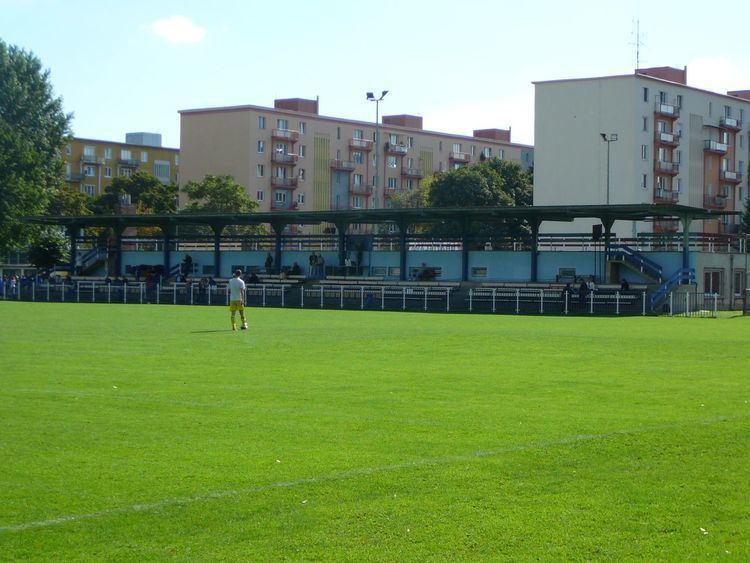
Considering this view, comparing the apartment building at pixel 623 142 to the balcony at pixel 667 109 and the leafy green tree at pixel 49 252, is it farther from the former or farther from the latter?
the leafy green tree at pixel 49 252

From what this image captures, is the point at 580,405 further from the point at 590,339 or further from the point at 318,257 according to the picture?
the point at 318,257

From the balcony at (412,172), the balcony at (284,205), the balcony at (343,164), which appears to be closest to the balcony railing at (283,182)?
the balcony at (284,205)

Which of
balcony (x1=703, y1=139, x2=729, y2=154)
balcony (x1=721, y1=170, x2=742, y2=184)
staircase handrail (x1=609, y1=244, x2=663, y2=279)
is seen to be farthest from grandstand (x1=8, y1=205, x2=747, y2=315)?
balcony (x1=721, y1=170, x2=742, y2=184)

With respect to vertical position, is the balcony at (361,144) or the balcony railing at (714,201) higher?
the balcony at (361,144)

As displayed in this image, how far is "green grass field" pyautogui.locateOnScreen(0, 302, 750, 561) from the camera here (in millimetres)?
7910

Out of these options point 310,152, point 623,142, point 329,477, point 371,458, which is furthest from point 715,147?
point 329,477

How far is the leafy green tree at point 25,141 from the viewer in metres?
72.5

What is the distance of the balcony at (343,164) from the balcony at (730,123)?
125ft

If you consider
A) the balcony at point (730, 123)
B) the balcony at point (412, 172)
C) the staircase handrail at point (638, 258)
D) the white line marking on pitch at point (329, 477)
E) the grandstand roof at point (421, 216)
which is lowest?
the white line marking on pitch at point (329, 477)

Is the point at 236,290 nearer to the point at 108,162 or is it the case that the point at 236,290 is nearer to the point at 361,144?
the point at 361,144

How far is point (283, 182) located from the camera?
113875 millimetres

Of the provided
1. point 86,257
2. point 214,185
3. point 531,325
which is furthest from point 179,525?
point 214,185

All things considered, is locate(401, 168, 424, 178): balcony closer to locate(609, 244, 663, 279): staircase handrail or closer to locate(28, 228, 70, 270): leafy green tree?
locate(28, 228, 70, 270): leafy green tree

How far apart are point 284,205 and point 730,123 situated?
44139 millimetres
